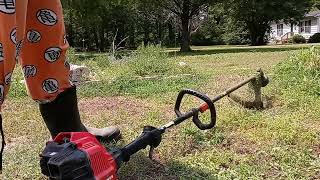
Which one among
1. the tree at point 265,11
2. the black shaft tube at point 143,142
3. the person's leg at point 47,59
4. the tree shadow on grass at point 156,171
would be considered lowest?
the tree shadow on grass at point 156,171

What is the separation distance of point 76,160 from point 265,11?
30.3 meters

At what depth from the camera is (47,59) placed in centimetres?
217

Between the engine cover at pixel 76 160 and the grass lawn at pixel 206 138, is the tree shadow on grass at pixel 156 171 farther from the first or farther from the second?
the engine cover at pixel 76 160

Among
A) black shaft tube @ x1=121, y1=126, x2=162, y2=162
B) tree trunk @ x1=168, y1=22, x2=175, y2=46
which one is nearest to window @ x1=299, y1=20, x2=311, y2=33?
tree trunk @ x1=168, y1=22, x2=175, y2=46

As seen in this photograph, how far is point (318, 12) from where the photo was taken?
147 feet

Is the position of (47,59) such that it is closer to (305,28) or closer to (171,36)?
(171,36)

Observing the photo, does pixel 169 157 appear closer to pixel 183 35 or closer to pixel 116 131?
pixel 116 131

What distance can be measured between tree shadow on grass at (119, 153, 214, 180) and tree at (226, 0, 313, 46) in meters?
26.6

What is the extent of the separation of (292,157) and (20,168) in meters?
1.52

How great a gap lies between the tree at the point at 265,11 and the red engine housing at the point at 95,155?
27628 millimetres

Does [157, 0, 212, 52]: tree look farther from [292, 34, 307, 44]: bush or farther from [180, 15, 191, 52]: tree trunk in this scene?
[292, 34, 307, 44]: bush

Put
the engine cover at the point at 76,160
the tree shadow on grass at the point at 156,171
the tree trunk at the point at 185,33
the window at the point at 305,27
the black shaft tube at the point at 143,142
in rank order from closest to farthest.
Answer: the engine cover at the point at 76,160 < the black shaft tube at the point at 143,142 < the tree shadow on grass at the point at 156,171 < the tree trunk at the point at 185,33 < the window at the point at 305,27

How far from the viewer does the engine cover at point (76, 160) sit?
1.56 metres

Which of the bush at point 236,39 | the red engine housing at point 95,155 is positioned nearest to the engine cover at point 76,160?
the red engine housing at point 95,155
